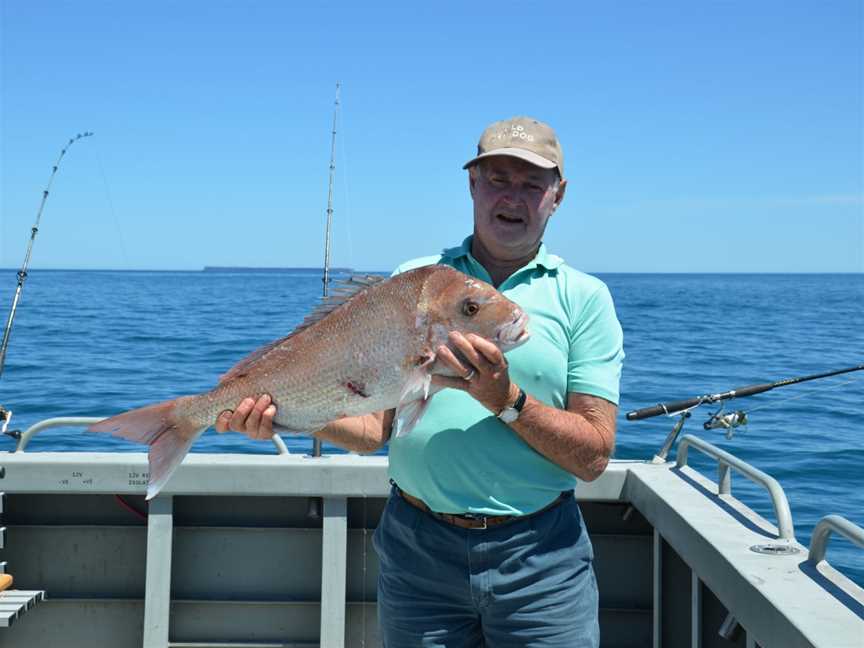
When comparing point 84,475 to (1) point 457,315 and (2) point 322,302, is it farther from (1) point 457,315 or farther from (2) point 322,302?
(1) point 457,315

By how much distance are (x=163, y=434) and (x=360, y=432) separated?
614mm

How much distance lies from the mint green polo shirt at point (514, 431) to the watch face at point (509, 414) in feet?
0.58

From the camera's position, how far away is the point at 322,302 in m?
2.70

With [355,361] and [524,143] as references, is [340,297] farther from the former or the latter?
[524,143]

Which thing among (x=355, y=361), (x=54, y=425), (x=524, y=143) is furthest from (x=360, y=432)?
(x=54, y=425)

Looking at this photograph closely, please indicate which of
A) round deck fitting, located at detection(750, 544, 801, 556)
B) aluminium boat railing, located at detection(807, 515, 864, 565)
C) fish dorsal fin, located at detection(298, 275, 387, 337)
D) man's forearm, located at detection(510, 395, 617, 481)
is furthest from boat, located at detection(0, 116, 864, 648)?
fish dorsal fin, located at detection(298, 275, 387, 337)

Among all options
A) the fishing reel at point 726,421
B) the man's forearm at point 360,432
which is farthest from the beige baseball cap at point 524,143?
the fishing reel at point 726,421

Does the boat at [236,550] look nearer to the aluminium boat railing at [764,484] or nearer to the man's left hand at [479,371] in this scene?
the aluminium boat railing at [764,484]

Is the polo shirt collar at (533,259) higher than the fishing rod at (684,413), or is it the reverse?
the polo shirt collar at (533,259)

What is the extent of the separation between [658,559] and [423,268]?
2.30m

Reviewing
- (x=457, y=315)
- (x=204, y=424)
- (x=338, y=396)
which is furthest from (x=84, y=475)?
(x=457, y=315)

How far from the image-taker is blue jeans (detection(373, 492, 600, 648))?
2625 mm

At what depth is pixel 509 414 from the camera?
245cm

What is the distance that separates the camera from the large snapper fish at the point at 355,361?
2.45 metres
